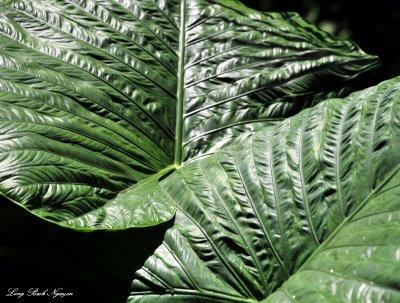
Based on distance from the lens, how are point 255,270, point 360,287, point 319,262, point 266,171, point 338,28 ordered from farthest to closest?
point 338,28, point 266,171, point 255,270, point 319,262, point 360,287

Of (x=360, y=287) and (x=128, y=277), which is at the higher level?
(x=360, y=287)

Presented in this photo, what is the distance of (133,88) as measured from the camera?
1.77m

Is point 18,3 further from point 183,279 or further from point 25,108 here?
point 183,279

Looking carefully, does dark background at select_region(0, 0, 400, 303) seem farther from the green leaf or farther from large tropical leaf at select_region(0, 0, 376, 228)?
the green leaf

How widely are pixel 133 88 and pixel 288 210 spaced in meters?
0.60

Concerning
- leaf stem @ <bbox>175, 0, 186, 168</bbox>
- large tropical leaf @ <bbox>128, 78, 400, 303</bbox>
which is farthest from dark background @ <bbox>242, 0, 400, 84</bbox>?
large tropical leaf @ <bbox>128, 78, 400, 303</bbox>

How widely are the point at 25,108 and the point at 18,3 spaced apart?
0.43 metres

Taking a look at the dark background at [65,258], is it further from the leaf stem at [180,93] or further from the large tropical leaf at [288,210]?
the leaf stem at [180,93]

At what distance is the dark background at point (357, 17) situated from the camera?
8.46ft

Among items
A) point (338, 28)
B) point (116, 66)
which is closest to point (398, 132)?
point (116, 66)

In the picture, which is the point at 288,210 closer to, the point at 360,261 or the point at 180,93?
the point at 360,261

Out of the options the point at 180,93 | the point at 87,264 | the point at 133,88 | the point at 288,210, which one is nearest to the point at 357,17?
the point at 180,93

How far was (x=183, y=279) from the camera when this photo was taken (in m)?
1.35

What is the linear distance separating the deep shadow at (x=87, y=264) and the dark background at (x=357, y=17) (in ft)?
4.72
